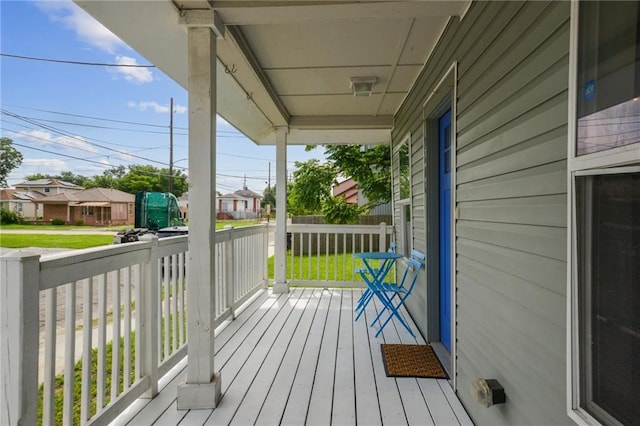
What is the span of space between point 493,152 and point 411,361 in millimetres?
1762

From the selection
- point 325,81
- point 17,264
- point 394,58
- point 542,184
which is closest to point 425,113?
point 394,58

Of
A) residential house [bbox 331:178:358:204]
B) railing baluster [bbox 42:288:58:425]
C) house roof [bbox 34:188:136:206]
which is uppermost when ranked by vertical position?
residential house [bbox 331:178:358:204]

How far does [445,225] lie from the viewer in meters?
2.90

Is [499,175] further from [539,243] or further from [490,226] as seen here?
[539,243]

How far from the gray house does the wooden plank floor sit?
0.17 metres

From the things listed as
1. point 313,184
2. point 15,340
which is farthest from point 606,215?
point 313,184

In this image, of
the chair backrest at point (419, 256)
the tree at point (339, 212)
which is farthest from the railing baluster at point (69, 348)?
the tree at point (339, 212)

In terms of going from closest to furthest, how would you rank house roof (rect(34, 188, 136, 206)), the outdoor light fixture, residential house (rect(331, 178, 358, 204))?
the outdoor light fixture < house roof (rect(34, 188, 136, 206)) < residential house (rect(331, 178, 358, 204))

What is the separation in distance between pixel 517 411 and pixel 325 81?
9.91 feet

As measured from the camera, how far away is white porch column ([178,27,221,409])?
2.10 metres

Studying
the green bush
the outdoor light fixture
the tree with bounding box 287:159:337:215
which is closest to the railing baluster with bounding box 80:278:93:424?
the outdoor light fixture

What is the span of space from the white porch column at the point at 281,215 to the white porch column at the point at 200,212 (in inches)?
112

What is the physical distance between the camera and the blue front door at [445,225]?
110 inches

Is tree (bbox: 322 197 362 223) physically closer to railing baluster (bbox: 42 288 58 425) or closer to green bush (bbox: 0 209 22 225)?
green bush (bbox: 0 209 22 225)
